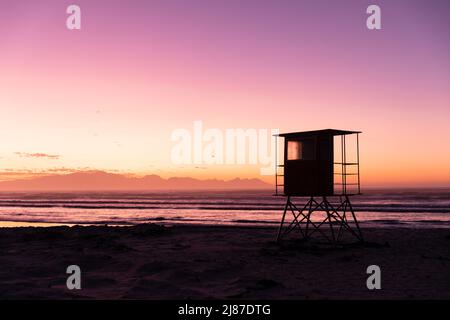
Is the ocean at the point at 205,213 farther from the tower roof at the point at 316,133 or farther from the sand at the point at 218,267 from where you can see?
the tower roof at the point at 316,133

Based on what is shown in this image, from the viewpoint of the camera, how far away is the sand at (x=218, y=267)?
12.1 m

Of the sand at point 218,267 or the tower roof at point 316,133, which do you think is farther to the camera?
the tower roof at point 316,133

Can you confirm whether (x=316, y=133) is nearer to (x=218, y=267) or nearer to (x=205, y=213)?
(x=218, y=267)

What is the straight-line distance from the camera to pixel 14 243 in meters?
21.8

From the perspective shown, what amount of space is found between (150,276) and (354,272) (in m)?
6.93

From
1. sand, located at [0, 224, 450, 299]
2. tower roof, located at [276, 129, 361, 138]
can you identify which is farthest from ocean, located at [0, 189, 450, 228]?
tower roof, located at [276, 129, 361, 138]

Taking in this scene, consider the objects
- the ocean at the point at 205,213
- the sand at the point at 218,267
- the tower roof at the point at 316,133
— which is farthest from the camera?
the ocean at the point at 205,213

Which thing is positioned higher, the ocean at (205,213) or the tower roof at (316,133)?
the tower roof at (316,133)

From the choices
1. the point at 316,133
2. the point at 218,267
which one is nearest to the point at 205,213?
the point at 316,133

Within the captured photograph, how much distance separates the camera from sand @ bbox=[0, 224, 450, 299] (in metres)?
12.1

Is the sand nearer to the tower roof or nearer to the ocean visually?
the tower roof

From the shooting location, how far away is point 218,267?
15.2m

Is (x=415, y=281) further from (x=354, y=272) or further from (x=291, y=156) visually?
(x=291, y=156)

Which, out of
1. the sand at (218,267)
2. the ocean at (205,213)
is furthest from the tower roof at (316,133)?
the ocean at (205,213)
